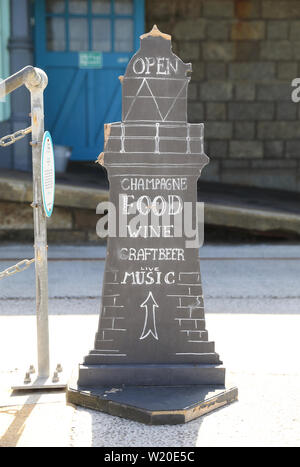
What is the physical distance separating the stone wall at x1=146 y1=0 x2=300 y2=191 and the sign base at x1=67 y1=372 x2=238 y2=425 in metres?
7.03

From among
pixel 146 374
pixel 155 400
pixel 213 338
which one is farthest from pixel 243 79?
pixel 155 400

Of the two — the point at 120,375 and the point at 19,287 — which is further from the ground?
the point at 19,287

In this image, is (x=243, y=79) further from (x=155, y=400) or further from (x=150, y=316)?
(x=155, y=400)

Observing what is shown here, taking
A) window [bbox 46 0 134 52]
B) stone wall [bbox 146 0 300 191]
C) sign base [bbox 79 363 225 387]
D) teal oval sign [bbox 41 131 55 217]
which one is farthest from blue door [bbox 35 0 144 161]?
sign base [bbox 79 363 225 387]

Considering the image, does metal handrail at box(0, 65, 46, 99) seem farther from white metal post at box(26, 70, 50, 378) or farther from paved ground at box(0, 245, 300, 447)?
paved ground at box(0, 245, 300, 447)

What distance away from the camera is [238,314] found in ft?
16.6

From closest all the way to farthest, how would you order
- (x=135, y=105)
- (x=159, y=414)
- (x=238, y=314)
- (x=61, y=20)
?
(x=159, y=414), (x=135, y=105), (x=238, y=314), (x=61, y=20)

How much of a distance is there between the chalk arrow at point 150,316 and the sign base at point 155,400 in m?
0.29

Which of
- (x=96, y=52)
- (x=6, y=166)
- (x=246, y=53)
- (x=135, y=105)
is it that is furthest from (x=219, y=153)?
(x=135, y=105)

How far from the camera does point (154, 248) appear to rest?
351 centimetres

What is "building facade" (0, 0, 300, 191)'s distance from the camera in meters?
9.15

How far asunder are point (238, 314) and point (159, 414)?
201cm
